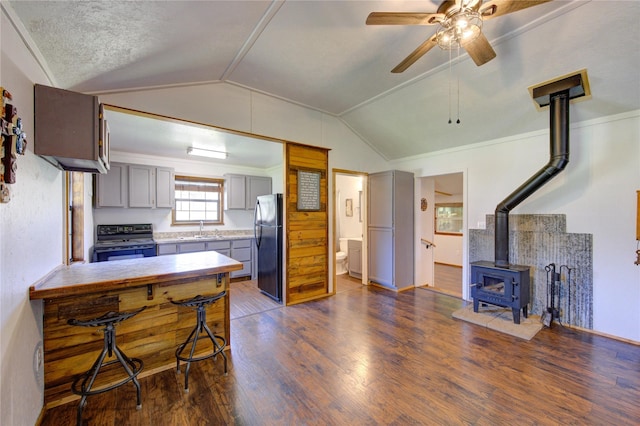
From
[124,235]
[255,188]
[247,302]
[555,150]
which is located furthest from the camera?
[255,188]

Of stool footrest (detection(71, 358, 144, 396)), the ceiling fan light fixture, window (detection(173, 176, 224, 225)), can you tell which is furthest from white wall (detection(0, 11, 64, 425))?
window (detection(173, 176, 224, 225))

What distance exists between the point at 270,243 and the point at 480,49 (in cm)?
346

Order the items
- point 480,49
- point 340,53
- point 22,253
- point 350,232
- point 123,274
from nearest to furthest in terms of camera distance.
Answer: point 22,253, point 480,49, point 123,274, point 340,53, point 350,232

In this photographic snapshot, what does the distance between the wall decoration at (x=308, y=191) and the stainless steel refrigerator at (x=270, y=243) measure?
34cm

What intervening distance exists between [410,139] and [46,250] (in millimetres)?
4632

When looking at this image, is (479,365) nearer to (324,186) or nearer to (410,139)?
(324,186)

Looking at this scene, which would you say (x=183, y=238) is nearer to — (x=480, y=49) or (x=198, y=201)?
(x=198, y=201)

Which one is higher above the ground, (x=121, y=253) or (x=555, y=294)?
(x=121, y=253)

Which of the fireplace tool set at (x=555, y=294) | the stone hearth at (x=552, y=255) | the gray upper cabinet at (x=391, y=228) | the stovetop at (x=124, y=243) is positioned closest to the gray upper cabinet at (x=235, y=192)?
the stovetop at (x=124, y=243)

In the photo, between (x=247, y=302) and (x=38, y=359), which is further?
(x=247, y=302)

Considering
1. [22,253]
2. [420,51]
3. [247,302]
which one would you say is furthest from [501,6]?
[247,302]

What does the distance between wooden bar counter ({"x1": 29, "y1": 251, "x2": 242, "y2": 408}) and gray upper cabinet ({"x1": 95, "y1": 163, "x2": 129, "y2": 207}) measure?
2484 mm

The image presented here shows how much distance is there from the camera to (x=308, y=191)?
13.5 ft

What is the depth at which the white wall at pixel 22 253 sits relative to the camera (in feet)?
4.29
